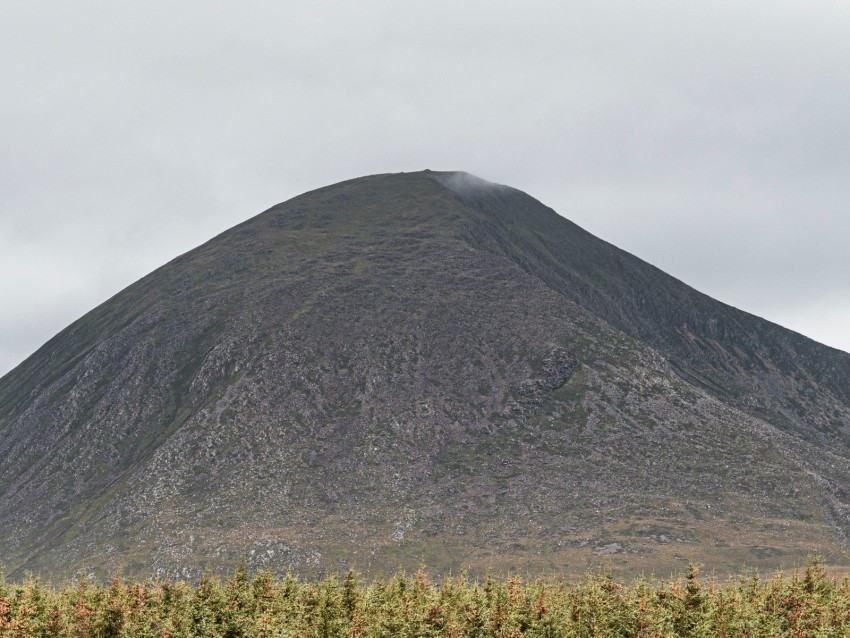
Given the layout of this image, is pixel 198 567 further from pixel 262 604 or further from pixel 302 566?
pixel 262 604

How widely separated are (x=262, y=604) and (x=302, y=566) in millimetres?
138185

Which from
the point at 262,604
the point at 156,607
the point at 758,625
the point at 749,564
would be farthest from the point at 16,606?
the point at 749,564

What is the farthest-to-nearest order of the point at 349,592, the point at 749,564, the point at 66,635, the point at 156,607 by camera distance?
the point at 749,564, the point at 349,592, the point at 156,607, the point at 66,635

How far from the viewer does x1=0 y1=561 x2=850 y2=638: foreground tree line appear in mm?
55375

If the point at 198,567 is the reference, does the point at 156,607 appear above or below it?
above

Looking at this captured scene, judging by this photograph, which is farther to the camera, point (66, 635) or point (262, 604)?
point (262, 604)

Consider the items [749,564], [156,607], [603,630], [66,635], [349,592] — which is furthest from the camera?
[749,564]

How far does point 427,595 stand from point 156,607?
68.0 feet

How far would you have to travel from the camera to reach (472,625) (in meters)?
56.9

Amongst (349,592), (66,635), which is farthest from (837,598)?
(66,635)

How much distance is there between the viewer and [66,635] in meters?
54.1

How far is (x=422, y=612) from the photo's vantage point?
58594 millimetres

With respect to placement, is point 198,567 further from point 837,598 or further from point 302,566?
point 837,598

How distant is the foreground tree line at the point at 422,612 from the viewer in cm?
5538
